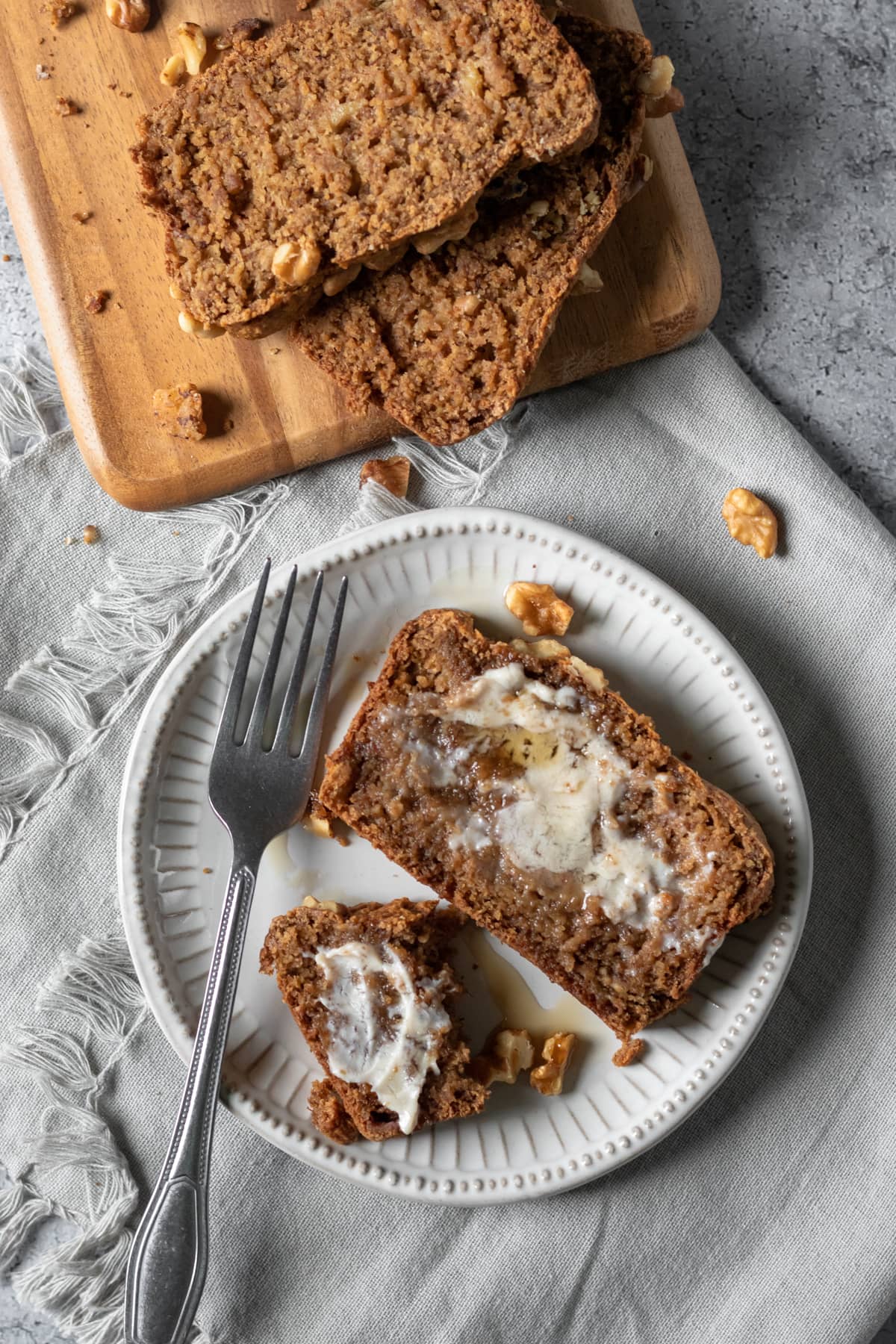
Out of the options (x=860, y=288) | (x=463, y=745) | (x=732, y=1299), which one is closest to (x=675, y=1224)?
(x=732, y=1299)

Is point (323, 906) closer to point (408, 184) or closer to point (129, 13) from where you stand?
point (408, 184)

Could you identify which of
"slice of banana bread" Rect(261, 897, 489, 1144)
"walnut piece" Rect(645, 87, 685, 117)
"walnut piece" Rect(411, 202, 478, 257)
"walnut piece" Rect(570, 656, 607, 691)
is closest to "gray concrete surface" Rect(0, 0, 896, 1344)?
"walnut piece" Rect(645, 87, 685, 117)

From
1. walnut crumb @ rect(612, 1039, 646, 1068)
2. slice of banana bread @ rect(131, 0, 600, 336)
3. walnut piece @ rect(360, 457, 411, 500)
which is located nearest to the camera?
slice of banana bread @ rect(131, 0, 600, 336)

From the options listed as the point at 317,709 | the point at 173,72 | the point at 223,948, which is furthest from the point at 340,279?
the point at 223,948

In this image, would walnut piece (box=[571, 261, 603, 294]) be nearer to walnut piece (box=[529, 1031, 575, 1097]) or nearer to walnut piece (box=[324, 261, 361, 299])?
walnut piece (box=[324, 261, 361, 299])

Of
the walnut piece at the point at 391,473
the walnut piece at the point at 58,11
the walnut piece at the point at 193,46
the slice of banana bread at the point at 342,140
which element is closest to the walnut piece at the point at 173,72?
the walnut piece at the point at 193,46
